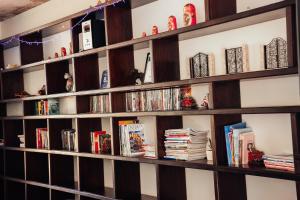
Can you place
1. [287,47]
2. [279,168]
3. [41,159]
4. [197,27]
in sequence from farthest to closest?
1. [41,159]
2. [197,27]
3. [279,168]
4. [287,47]

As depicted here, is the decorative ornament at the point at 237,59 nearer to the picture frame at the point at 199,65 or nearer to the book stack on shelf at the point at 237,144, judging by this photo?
the picture frame at the point at 199,65

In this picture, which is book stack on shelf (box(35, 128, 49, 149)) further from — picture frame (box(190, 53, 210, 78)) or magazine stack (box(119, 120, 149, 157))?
picture frame (box(190, 53, 210, 78))

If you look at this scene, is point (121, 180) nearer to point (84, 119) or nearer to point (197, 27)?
point (84, 119)

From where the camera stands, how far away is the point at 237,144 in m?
2.29

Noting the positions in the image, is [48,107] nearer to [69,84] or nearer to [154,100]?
[69,84]

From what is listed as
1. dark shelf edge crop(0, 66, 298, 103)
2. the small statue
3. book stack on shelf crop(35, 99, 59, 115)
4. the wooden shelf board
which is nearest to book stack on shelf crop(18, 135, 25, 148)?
Result: book stack on shelf crop(35, 99, 59, 115)

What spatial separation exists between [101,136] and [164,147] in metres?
0.77

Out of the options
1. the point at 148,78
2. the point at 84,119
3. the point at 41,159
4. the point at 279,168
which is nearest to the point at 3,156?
the point at 41,159

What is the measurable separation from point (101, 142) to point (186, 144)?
990 millimetres

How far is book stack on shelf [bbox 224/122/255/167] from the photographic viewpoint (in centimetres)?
228

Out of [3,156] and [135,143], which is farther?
[3,156]

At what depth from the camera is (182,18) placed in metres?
2.87

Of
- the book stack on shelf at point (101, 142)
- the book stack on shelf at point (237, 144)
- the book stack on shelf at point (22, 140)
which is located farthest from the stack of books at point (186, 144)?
the book stack on shelf at point (22, 140)

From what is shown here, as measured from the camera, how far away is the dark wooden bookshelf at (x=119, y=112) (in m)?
2.21
